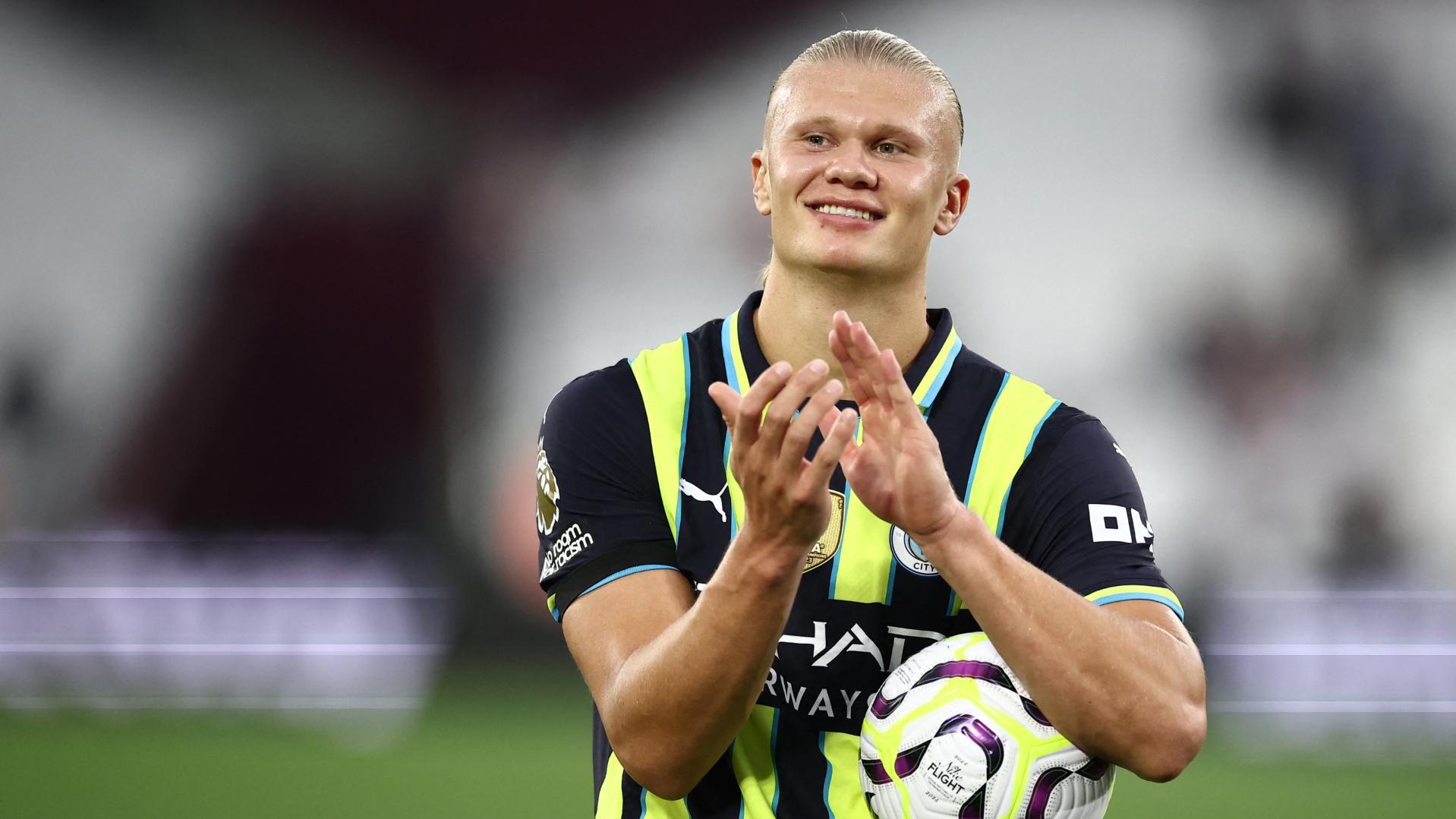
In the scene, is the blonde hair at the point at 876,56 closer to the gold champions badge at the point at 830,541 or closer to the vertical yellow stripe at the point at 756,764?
the gold champions badge at the point at 830,541

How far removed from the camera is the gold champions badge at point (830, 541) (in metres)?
2.36

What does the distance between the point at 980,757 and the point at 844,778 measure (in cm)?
29

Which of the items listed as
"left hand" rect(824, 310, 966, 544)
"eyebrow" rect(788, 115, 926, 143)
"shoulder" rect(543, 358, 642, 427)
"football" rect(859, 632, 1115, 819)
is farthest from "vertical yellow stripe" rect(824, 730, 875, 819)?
"eyebrow" rect(788, 115, 926, 143)

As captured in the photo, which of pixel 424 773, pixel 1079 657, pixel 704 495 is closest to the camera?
pixel 1079 657

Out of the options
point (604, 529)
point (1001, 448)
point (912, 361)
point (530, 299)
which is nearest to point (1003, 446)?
point (1001, 448)

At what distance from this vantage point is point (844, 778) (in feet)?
7.59

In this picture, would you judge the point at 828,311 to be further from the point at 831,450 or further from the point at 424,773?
the point at 424,773

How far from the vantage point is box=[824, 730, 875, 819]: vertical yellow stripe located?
2.29m

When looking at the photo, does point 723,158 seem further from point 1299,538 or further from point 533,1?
point 1299,538

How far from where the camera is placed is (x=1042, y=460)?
7.75ft

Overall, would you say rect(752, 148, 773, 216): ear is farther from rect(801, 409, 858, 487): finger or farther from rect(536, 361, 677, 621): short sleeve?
rect(801, 409, 858, 487): finger

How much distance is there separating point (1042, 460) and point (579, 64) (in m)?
4.98

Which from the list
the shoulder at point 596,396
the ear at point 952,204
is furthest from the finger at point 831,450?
the ear at point 952,204

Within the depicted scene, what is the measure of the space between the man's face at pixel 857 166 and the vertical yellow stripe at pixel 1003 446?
292mm
